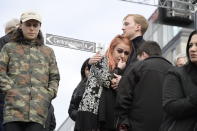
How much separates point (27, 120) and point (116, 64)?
1186 millimetres

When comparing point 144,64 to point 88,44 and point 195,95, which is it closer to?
point 195,95

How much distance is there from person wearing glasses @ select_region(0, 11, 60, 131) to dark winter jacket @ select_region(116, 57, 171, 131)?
0.81 metres

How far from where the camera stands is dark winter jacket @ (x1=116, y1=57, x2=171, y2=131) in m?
5.47

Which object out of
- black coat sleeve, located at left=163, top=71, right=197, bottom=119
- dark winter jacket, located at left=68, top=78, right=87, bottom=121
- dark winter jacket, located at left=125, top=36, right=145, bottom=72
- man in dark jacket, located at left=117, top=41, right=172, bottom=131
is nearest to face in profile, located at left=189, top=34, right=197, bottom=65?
black coat sleeve, located at left=163, top=71, right=197, bottom=119

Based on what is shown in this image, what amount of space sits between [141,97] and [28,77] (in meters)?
1.19

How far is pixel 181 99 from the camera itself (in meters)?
4.81

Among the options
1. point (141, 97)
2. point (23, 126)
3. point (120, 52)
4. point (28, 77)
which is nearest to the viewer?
point (141, 97)

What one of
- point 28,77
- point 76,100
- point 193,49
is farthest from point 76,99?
point 193,49

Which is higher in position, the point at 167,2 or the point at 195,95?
the point at 167,2

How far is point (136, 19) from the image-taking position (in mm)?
6746

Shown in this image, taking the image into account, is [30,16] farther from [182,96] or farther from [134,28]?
[182,96]

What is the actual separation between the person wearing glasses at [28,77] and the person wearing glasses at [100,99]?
365 millimetres

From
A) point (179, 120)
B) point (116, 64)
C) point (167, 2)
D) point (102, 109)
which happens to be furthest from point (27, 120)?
point (167, 2)

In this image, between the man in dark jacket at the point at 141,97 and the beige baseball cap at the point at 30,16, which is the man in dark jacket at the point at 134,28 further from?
the beige baseball cap at the point at 30,16
